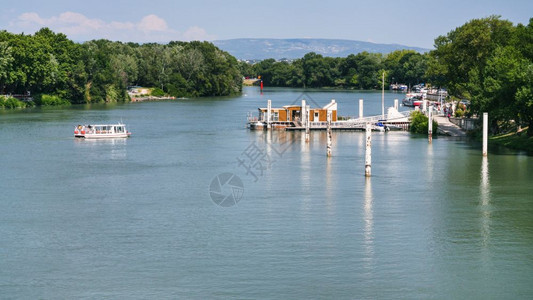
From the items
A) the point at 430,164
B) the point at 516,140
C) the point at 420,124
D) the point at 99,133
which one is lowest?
the point at 430,164

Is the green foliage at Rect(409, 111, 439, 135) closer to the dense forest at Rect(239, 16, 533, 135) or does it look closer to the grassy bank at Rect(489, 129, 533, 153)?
the dense forest at Rect(239, 16, 533, 135)

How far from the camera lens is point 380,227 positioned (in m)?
42.1

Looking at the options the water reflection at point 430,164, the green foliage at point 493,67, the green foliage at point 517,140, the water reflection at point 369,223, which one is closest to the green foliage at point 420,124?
the green foliage at point 493,67

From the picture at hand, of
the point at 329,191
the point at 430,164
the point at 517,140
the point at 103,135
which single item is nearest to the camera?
the point at 329,191

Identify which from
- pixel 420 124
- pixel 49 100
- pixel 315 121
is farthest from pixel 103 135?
pixel 49 100

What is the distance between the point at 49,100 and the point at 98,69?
50.9ft

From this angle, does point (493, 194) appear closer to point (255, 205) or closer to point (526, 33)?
point (255, 205)

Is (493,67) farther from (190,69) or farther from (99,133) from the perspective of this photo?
(190,69)

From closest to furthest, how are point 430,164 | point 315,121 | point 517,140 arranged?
point 430,164 < point 517,140 < point 315,121

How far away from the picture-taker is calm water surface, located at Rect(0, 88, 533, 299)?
1296 inches

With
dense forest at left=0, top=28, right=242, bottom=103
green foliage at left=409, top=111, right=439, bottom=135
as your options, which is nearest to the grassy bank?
green foliage at left=409, top=111, right=439, bottom=135

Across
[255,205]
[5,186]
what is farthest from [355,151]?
[5,186]

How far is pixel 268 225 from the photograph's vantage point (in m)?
42.4

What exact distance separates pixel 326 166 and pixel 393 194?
13678 mm
